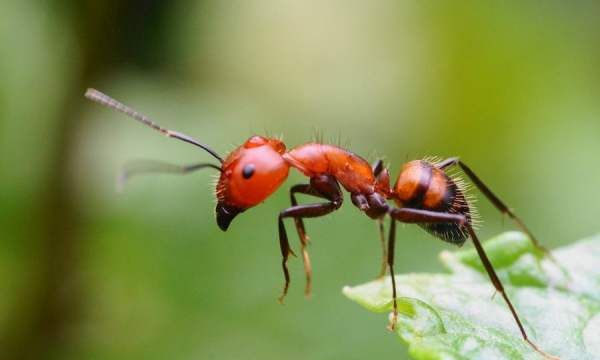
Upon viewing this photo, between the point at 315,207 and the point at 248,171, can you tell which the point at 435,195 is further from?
the point at 248,171

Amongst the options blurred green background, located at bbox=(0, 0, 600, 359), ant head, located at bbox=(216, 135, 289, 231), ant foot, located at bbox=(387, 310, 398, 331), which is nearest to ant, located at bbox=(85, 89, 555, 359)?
ant head, located at bbox=(216, 135, 289, 231)

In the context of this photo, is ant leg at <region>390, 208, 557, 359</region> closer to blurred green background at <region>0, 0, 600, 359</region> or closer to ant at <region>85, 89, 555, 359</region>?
ant at <region>85, 89, 555, 359</region>

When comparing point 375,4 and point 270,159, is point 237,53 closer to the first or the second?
point 375,4

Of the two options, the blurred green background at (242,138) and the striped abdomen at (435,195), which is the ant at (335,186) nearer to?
the striped abdomen at (435,195)

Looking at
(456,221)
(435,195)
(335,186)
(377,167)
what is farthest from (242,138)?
(456,221)

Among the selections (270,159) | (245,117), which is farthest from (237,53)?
(270,159)

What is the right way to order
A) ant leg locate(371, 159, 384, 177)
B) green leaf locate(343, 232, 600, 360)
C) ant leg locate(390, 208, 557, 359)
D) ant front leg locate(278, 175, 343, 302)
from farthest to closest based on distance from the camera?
ant leg locate(371, 159, 384, 177)
ant front leg locate(278, 175, 343, 302)
ant leg locate(390, 208, 557, 359)
green leaf locate(343, 232, 600, 360)
